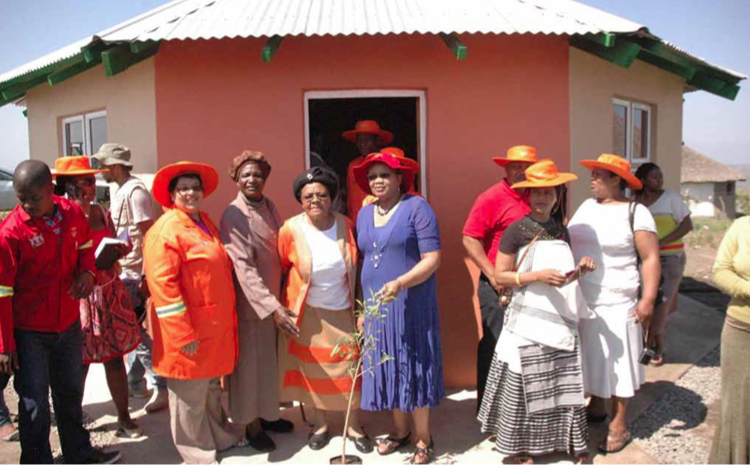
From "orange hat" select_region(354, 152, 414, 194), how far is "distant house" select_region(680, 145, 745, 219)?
28348mm

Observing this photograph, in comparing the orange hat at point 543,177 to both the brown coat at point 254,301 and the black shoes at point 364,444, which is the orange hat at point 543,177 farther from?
the black shoes at point 364,444

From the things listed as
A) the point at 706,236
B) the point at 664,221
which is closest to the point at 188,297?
the point at 664,221

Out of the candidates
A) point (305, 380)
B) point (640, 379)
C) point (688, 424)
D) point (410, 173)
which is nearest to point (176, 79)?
point (410, 173)

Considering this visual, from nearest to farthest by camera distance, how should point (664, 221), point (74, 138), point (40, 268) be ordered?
point (40, 268) < point (664, 221) < point (74, 138)

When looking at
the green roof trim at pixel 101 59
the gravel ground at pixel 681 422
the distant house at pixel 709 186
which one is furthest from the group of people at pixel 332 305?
the distant house at pixel 709 186

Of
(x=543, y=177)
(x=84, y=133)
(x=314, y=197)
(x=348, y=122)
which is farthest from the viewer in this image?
(x=348, y=122)

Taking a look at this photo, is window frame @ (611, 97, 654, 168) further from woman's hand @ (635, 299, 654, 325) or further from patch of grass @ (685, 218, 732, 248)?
patch of grass @ (685, 218, 732, 248)

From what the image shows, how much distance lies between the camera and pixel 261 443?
3.59m

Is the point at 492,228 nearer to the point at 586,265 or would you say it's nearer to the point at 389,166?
the point at 586,265

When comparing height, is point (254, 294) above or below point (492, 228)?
below

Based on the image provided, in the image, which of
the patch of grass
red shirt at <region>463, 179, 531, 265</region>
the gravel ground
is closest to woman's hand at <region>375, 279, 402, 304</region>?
red shirt at <region>463, 179, 531, 265</region>

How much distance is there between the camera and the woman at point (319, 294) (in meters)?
3.35

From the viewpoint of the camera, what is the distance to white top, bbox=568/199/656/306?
337cm

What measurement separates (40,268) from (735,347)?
12.4 feet
